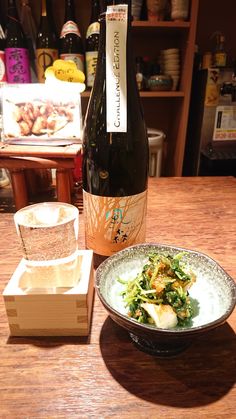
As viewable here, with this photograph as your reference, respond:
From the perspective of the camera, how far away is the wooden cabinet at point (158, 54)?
1.10m

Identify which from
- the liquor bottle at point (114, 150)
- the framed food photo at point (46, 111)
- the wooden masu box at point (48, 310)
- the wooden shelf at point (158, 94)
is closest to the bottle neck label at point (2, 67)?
the wooden shelf at point (158, 94)

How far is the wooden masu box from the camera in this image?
32 centimetres

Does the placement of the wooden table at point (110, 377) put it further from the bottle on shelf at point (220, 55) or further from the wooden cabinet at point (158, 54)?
the bottle on shelf at point (220, 55)

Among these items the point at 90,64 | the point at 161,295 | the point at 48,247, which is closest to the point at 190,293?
the point at 161,295

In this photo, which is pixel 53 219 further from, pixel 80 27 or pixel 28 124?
pixel 80 27

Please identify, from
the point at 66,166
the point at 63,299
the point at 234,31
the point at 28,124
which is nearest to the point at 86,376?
the point at 63,299

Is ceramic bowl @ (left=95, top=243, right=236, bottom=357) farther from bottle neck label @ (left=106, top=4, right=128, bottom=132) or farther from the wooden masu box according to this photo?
bottle neck label @ (left=106, top=4, right=128, bottom=132)

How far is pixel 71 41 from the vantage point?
1124 millimetres

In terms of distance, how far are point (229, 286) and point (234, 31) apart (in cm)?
144

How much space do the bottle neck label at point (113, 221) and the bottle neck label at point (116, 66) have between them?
110 mm

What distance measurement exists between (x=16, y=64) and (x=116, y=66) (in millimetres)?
773

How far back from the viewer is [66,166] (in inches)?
23.8

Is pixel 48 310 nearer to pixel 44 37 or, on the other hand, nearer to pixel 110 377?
pixel 110 377

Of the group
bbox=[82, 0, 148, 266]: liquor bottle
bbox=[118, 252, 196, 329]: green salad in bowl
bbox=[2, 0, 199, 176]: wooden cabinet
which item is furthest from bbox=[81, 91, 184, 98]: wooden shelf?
bbox=[118, 252, 196, 329]: green salad in bowl
